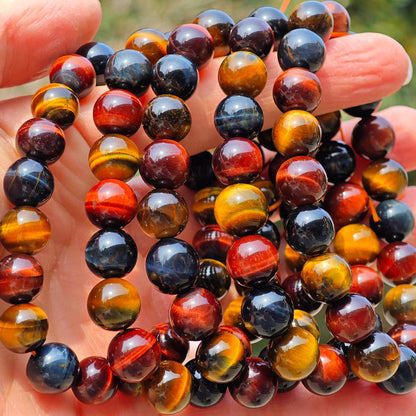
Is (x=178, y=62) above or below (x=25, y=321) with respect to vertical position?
above

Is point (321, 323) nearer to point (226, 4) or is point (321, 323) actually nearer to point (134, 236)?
point (134, 236)

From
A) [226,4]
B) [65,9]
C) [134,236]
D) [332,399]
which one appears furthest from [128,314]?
[226,4]

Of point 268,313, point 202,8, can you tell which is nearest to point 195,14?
point 202,8

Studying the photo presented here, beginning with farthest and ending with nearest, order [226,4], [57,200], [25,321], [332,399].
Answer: [226,4] → [57,200] → [332,399] → [25,321]

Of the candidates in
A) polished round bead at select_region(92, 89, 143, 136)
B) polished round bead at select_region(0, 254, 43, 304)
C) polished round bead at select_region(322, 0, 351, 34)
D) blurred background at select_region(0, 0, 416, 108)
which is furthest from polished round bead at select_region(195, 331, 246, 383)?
blurred background at select_region(0, 0, 416, 108)

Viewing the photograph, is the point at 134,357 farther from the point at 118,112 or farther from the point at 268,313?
the point at 118,112
